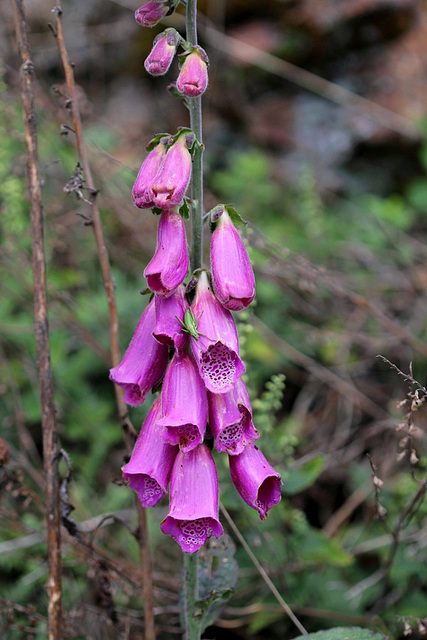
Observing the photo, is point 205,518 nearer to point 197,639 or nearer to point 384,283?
point 197,639

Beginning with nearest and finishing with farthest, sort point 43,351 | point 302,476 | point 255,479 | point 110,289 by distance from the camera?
point 255,479
point 43,351
point 110,289
point 302,476

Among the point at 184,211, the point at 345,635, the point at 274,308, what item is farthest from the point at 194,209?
the point at 274,308

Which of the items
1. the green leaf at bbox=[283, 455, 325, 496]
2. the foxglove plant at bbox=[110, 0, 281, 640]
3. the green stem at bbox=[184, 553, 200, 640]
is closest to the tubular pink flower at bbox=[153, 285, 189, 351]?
the foxglove plant at bbox=[110, 0, 281, 640]

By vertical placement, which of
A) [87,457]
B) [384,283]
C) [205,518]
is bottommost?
[205,518]

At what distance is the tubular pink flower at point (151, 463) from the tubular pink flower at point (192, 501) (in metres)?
0.03

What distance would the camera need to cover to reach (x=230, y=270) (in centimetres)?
159

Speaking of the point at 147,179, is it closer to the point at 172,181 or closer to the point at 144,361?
the point at 172,181

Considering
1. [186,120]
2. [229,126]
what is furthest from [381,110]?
[186,120]

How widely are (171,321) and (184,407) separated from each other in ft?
0.68

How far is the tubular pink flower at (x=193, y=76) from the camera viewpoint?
152 centimetres

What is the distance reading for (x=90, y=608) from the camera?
2186mm

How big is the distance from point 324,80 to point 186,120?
1277 millimetres

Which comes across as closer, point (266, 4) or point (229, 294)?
point (229, 294)

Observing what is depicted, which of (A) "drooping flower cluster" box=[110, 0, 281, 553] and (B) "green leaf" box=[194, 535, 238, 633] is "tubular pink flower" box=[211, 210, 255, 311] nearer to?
(A) "drooping flower cluster" box=[110, 0, 281, 553]
